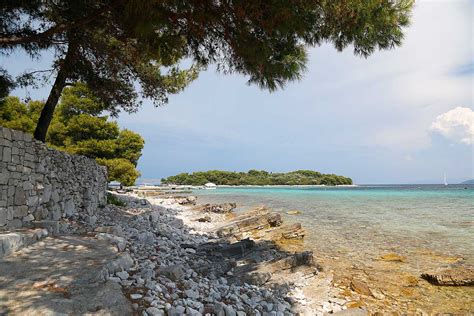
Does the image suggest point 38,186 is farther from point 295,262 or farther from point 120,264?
point 295,262

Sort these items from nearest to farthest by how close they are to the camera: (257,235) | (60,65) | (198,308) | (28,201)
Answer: (198,308) < (28,201) < (60,65) < (257,235)

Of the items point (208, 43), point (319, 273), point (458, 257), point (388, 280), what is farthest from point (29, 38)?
point (458, 257)

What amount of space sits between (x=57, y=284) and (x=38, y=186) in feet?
14.0

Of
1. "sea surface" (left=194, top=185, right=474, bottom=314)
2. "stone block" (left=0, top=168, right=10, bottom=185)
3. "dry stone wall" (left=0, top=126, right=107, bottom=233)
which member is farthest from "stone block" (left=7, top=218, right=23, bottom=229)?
"sea surface" (left=194, top=185, right=474, bottom=314)

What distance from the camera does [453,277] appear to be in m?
6.41

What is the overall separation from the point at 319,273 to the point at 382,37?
16.1ft

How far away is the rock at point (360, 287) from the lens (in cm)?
592

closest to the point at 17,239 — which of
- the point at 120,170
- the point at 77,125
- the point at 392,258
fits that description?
the point at 392,258

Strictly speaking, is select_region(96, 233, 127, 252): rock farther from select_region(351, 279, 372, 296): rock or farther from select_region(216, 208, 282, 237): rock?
select_region(216, 208, 282, 237): rock

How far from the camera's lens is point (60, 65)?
381 inches

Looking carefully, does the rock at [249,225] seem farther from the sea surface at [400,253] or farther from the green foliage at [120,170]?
the green foliage at [120,170]

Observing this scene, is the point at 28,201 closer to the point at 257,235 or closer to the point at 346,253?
the point at 257,235

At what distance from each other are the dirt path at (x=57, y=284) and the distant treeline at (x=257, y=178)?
77.9m

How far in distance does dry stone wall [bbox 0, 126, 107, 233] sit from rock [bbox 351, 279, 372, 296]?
6264mm
